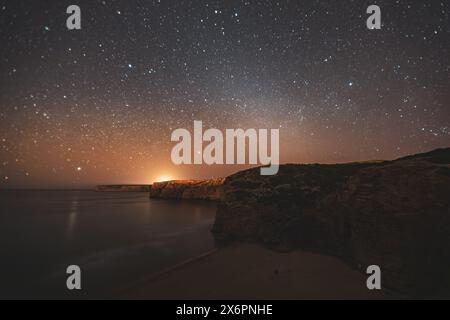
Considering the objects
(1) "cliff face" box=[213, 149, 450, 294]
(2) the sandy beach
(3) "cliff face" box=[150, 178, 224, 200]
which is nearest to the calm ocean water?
(2) the sandy beach

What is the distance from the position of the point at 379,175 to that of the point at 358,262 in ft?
11.4

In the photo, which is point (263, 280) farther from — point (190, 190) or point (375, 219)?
point (190, 190)

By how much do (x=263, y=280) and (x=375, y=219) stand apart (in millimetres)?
4594

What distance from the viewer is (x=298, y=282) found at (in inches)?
313

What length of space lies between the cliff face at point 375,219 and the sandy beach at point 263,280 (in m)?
0.96

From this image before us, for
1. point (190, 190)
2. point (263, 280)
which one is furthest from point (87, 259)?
point (190, 190)

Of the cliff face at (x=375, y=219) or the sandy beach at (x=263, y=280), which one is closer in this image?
the cliff face at (x=375, y=219)

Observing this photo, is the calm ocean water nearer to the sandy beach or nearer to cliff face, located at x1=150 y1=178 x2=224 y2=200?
the sandy beach

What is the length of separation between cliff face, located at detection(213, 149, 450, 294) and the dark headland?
0.03 meters

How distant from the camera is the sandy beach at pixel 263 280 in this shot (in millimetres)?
7340

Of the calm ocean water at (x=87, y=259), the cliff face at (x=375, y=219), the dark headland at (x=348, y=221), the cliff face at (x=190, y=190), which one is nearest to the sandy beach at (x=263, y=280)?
the dark headland at (x=348, y=221)

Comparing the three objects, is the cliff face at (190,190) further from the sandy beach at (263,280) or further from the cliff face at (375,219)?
the sandy beach at (263,280)

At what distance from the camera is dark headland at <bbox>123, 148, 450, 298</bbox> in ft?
23.2
